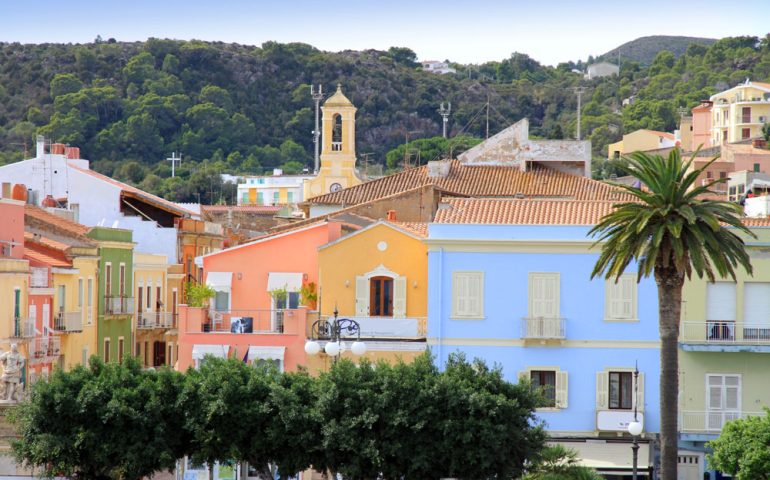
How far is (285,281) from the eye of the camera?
51406 millimetres

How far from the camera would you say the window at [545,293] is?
4853 cm

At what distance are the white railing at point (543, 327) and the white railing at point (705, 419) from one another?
13.7 feet

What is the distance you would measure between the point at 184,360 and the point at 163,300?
19686mm

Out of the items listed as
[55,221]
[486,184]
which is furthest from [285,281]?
[486,184]

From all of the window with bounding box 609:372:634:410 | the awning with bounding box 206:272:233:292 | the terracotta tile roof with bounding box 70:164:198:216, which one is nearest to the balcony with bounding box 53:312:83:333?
the awning with bounding box 206:272:233:292

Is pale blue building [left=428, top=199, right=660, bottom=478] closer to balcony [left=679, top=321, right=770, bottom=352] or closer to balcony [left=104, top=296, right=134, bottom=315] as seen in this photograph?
balcony [left=679, top=321, right=770, bottom=352]

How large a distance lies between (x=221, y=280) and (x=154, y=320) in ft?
51.0

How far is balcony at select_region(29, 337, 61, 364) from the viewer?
51594 mm

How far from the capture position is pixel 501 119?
171 meters

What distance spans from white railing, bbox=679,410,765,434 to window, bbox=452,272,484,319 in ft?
21.3

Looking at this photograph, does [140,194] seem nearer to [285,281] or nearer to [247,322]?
[285,281]

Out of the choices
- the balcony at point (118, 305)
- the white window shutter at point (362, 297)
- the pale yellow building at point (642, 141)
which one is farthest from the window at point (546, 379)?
the pale yellow building at point (642, 141)

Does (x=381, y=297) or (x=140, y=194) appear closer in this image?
(x=381, y=297)

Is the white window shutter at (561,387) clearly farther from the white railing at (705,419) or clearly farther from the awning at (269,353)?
the awning at (269,353)
